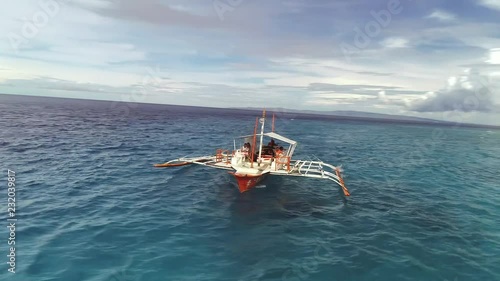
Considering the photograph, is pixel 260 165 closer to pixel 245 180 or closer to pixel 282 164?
pixel 282 164

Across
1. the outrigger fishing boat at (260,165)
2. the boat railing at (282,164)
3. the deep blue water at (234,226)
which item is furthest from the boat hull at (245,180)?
the boat railing at (282,164)

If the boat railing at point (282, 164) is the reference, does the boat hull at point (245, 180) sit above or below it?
below

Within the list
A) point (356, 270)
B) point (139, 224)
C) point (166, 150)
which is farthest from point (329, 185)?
point (166, 150)

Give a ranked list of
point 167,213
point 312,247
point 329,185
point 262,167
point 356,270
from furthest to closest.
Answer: point 329,185
point 262,167
point 167,213
point 312,247
point 356,270

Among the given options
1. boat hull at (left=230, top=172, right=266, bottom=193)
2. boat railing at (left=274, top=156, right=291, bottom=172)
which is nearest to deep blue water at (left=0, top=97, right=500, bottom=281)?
boat hull at (left=230, top=172, right=266, bottom=193)

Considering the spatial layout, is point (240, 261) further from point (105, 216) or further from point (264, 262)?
point (105, 216)

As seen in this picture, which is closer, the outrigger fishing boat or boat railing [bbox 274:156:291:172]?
the outrigger fishing boat

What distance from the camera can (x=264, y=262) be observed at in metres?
17.4

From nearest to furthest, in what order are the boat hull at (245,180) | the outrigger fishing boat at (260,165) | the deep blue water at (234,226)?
the deep blue water at (234,226) → the boat hull at (245,180) → the outrigger fishing boat at (260,165)

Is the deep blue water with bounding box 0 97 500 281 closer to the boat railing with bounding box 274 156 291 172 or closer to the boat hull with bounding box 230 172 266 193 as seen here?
the boat hull with bounding box 230 172 266 193

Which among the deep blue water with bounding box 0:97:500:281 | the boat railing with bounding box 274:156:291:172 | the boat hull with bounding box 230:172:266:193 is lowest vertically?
the deep blue water with bounding box 0:97:500:281

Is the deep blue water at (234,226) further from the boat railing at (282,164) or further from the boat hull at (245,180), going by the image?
the boat railing at (282,164)

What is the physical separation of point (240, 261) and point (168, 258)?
4299mm

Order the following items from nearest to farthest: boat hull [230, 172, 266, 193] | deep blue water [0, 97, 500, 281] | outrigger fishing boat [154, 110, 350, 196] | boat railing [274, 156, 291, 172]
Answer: deep blue water [0, 97, 500, 281], boat hull [230, 172, 266, 193], outrigger fishing boat [154, 110, 350, 196], boat railing [274, 156, 291, 172]
